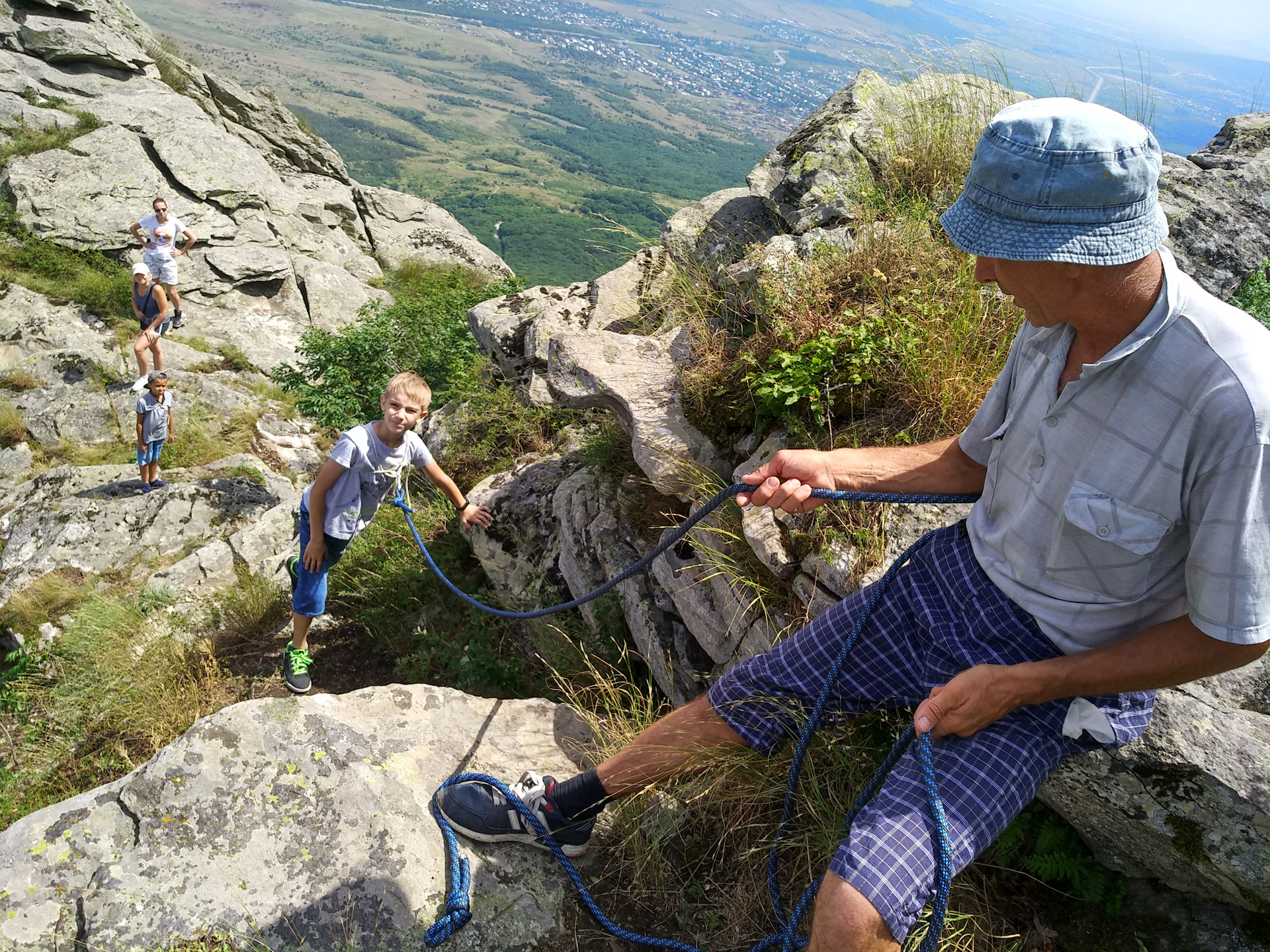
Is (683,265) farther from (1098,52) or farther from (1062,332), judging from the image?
(1062,332)

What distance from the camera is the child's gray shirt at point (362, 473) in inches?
195

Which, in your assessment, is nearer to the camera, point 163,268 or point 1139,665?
point 1139,665

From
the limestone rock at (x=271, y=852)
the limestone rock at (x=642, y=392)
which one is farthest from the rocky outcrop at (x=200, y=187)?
the limestone rock at (x=271, y=852)

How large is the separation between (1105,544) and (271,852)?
3.32 metres

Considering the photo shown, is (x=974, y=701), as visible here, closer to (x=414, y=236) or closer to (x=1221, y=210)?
(x=1221, y=210)

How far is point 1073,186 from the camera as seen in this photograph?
6.12 ft

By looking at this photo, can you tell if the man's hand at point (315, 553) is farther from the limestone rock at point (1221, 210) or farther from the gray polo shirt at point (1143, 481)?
the limestone rock at point (1221, 210)

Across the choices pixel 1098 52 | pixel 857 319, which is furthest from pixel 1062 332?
pixel 1098 52

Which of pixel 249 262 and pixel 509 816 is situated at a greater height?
pixel 509 816

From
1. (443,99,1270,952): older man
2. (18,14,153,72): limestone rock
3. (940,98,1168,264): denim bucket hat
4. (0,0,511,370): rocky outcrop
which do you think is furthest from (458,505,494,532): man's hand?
(18,14,153,72): limestone rock

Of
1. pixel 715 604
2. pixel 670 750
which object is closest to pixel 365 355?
pixel 715 604

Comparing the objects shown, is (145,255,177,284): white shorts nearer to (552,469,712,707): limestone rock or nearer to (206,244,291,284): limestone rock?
(206,244,291,284): limestone rock

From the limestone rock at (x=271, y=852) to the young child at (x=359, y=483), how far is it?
169 cm

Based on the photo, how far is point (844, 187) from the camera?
19.5 feet
